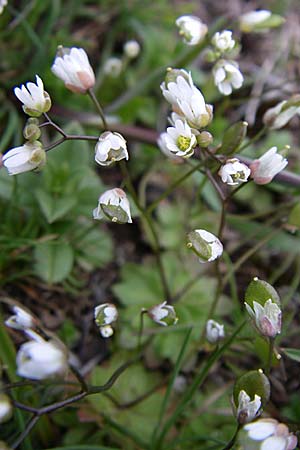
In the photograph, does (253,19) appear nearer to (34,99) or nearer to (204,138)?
(204,138)

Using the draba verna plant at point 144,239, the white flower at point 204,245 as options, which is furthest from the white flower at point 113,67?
the white flower at point 204,245

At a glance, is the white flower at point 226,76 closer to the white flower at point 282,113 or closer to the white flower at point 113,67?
the white flower at point 282,113

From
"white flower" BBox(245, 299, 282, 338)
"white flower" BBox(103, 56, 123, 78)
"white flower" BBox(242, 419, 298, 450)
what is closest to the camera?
"white flower" BBox(242, 419, 298, 450)

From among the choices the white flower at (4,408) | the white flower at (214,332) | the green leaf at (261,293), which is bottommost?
the white flower at (214,332)

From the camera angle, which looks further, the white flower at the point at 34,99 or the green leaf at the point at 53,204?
the green leaf at the point at 53,204

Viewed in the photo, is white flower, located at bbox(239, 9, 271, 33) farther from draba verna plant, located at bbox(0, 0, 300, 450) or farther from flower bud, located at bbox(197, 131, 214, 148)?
flower bud, located at bbox(197, 131, 214, 148)

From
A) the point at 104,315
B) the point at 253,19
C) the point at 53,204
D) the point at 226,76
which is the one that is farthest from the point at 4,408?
the point at 253,19

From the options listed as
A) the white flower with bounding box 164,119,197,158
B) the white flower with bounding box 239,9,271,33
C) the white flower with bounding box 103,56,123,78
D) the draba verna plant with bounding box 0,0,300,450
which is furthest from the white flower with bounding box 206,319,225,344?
the white flower with bounding box 103,56,123,78
